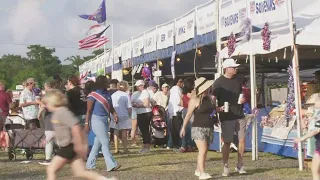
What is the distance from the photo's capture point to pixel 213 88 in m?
9.80

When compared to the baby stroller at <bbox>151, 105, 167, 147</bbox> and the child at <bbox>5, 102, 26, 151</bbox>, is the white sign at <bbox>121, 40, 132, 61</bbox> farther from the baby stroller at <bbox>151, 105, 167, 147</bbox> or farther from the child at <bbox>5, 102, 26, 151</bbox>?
the child at <bbox>5, 102, 26, 151</bbox>

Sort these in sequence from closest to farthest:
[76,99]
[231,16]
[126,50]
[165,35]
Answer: [76,99] < [231,16] < [165,35] < [126,50]

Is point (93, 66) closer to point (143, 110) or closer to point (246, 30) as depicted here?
point (143, 110)

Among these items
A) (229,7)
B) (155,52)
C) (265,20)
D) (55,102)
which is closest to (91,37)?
(155,52)

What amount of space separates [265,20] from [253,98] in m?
1.64

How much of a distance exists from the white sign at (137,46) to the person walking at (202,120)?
46.1 ft

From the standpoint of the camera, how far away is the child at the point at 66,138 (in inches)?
283

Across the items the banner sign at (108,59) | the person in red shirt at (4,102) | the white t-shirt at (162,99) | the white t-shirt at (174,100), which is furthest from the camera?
the banner sign at (108,59)

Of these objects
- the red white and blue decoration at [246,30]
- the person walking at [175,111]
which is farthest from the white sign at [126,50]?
the red white and blue decoration at [246,30]

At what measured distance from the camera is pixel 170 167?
1127cm

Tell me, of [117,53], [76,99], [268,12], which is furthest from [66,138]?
[117,53]

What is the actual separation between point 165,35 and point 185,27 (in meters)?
2.44

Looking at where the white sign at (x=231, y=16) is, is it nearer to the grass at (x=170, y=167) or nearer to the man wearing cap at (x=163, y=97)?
the grass at (x=170, y=167)

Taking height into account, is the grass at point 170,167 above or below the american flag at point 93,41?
below
